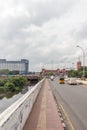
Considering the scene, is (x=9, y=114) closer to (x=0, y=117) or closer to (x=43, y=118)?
(x=0, y=117)

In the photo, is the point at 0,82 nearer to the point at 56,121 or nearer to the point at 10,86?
the point at 10,86

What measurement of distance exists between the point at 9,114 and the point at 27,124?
4.89 metres

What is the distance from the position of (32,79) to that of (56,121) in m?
152

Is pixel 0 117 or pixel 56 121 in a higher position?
pixel 0 117

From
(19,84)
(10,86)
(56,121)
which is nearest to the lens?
(56,121)

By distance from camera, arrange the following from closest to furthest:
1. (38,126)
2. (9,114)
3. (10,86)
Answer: (9,114), (38,126), (10,86)

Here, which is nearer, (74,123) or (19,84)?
→ (74,123)

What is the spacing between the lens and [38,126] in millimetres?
12227

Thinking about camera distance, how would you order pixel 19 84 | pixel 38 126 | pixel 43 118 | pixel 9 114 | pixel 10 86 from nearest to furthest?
1. pixel 9 114
2. pixel 38 126
3. pixel 43 118
4. pixel 10 86
5. pixel 19 84

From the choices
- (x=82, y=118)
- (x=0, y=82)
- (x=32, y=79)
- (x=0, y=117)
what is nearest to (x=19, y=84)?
(x=0, y=82)

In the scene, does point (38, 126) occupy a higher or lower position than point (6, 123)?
lower

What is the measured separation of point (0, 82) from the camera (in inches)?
4993

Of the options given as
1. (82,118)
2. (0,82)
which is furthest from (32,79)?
(82,118)

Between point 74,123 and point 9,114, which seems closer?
point 9,114
